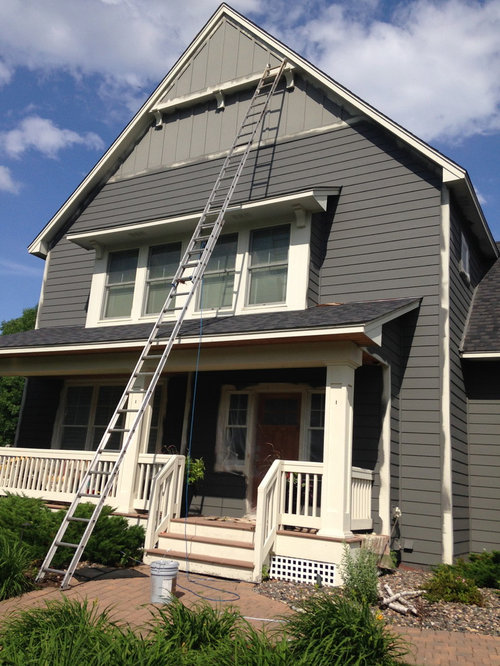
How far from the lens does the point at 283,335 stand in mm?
8336

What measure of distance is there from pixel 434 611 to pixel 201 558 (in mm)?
3048

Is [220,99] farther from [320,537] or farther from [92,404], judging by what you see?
[320,537]

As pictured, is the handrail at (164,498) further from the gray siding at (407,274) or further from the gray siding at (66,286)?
the gray siding at (66,286)

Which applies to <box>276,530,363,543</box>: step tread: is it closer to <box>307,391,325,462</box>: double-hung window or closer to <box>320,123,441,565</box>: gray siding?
<box>320,123,441,565</box>: gray siding

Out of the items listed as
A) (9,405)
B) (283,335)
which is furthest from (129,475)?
(9,405)

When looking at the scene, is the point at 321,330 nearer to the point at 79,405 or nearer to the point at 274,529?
the point at 274,529

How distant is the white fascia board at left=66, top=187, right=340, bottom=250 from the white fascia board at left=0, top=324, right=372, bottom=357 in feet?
9.95

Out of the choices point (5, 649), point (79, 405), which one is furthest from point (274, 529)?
point (79, 405)

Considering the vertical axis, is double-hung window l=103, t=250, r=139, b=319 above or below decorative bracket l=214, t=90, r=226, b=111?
below

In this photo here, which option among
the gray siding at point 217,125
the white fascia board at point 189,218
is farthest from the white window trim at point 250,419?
the gray siding at point 217,125

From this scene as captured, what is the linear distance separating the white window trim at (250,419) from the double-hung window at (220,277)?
163 cm

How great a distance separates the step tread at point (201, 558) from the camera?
768 centimetres

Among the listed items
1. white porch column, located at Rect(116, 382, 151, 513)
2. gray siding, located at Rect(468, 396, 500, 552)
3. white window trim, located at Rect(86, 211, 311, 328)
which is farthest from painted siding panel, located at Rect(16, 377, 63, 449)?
gray siding, located at Rect(468, 396, 500, 552)

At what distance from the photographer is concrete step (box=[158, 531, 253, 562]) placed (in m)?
7.86
